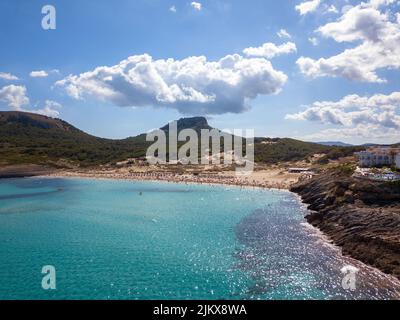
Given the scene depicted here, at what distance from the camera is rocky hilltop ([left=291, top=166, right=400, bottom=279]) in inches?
1332

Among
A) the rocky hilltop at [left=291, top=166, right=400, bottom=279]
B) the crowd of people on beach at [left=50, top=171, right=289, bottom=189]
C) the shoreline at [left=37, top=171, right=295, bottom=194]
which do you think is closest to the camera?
the rocky hilltop at [left=291, top=166, right=400, bottom=279]

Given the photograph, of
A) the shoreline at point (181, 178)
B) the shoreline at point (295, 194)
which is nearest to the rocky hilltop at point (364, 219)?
the shoreline at point (295, 194)

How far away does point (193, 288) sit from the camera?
2897 cm

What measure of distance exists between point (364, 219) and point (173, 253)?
2178cm

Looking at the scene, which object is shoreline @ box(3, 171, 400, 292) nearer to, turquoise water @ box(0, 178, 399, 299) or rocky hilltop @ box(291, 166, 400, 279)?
rocky hilltop @ box(291, 166, 400, 279)

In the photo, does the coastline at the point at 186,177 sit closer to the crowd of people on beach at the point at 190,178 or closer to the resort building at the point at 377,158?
the crowd of people on beach at the point at 190,178

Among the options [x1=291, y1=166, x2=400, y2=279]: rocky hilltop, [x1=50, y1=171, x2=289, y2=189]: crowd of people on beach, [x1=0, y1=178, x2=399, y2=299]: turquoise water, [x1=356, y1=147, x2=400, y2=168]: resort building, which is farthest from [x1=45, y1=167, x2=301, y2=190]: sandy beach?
[x1=291, y1=166, x2=400, y2=279]: rocky hilltop

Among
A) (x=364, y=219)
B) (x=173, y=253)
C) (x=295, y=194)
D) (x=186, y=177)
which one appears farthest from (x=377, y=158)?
(x=173, y=253)

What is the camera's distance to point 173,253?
38562 millimetres

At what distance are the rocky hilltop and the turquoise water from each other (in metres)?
1.77

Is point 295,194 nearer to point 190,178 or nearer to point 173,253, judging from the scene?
point 190,178

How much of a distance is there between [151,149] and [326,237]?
146 meters
